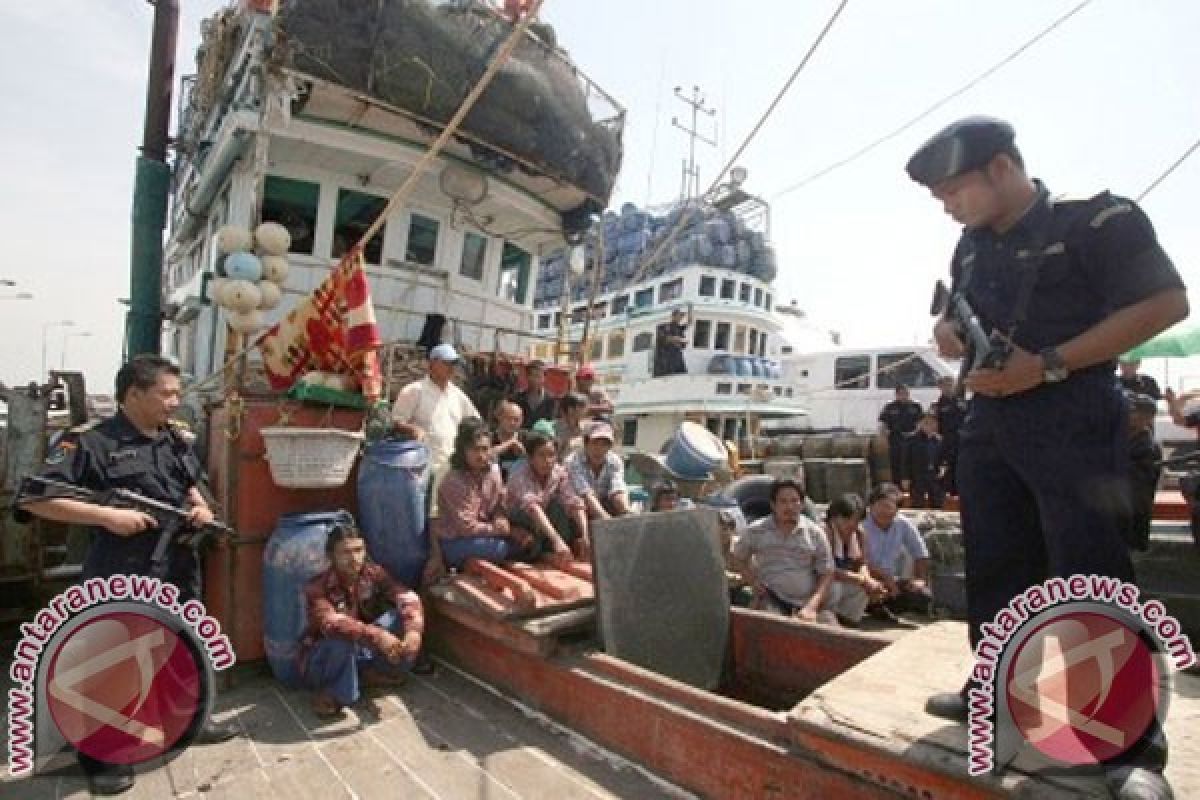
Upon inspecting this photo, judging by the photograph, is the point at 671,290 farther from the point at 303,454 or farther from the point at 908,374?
the point at 303,454

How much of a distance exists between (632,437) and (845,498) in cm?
1517

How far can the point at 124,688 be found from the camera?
3.06 m

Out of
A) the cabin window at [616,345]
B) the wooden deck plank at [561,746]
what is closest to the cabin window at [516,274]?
the wooden deck plank at [561,746]

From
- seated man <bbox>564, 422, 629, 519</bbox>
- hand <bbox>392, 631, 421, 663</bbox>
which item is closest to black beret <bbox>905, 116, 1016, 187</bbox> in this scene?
hand <bbox>392, 631, 421, 663</bbox>

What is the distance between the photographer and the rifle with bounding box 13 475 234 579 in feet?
9.46

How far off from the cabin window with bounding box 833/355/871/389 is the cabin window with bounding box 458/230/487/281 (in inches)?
468

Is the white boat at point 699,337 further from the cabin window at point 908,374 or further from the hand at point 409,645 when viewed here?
the hand at point 409,645

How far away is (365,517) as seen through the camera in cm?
448

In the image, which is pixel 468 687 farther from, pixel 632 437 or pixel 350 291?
pixel 632 437

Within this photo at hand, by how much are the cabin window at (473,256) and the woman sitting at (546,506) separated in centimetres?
561

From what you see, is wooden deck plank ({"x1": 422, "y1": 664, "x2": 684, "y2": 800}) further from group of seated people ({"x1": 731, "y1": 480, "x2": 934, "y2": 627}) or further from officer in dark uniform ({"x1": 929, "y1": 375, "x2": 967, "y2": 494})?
officer in dark uniform ({"x1": 929, "y1": 375, "x2": 967, "y2": 494})

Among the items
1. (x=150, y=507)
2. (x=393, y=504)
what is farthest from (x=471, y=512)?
(x=150, y=507)

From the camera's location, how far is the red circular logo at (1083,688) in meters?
1.81

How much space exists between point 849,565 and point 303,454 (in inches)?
181
